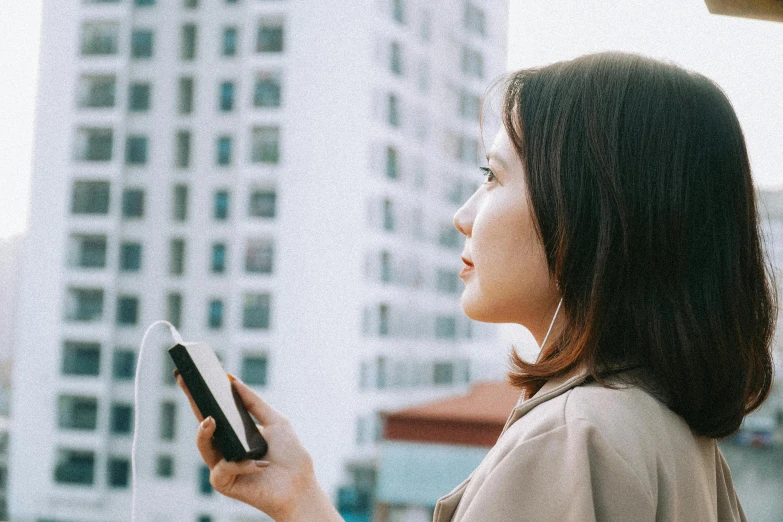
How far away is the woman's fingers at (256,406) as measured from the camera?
59 centimetres

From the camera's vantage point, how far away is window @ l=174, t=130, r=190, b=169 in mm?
8039

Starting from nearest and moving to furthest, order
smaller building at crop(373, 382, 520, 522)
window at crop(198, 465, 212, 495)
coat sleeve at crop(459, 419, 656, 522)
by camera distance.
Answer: coat sleeve at crop(459, 419, 656, 522) < smaller building at crop(373, 382, 520, 522) < window at crop(198, 465, 212, 495)

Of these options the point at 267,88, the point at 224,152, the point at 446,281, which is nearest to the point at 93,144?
the point at 224,152

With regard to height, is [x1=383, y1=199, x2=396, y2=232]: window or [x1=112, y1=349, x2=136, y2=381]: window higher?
[x1=383, y1=199, x2=396, y2=232]: window

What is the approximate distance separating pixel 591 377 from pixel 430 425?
7240mm

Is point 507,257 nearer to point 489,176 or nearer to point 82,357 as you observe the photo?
point 489,176

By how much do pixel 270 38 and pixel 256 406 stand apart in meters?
7.89

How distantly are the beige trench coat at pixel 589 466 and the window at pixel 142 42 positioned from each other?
8395 millimetres

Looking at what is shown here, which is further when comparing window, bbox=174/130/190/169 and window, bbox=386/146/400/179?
window, bbox=386/146/400/179

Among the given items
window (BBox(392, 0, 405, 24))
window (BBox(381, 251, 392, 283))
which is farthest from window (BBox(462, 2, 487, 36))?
window (BBox(381, 251, 392, 283))

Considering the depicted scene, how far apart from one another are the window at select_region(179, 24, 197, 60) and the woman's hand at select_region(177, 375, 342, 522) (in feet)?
26.8

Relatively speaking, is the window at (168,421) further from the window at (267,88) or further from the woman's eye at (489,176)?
the woman's eye at (489,176)

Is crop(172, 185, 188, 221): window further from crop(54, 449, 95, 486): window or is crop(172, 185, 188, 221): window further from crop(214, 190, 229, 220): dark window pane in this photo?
crop(54, 449, 95, 486): window

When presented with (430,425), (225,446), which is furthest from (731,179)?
(430,425)
